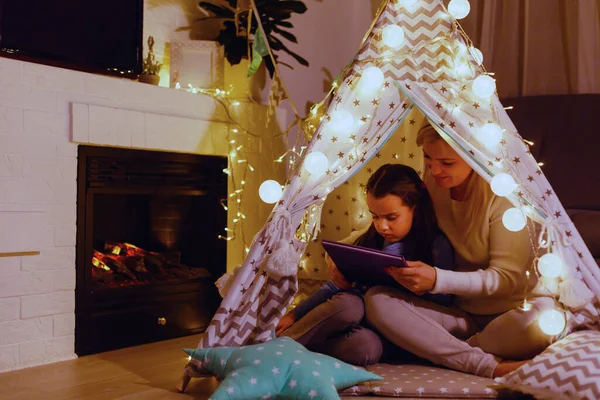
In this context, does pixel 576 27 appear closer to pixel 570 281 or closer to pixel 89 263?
pixel 570 281

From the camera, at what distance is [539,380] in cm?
168

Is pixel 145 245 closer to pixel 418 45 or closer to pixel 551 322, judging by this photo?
pixel 418 45

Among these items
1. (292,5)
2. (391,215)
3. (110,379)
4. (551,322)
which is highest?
(292,5)

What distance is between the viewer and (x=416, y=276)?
189cm

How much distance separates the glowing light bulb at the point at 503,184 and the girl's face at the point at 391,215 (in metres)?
0.29

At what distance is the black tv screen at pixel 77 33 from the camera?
2.25m

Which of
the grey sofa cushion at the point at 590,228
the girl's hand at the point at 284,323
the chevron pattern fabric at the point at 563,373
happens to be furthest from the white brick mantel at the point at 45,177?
the grey sofa cushion at the point at 590,228

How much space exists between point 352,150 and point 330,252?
1.19 feet

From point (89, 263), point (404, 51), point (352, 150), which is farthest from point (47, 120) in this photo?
point (404, 51)

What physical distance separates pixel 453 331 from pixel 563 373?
388mm

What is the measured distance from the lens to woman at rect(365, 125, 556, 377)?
6.08ft

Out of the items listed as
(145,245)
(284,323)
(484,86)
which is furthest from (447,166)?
(145,245)

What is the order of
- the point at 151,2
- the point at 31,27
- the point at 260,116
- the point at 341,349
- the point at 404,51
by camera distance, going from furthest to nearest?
the point at 260,116, the point at 151,2, the point at 31,27, the point at 404,51, the point at 341,349

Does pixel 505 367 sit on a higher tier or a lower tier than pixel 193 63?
lower
